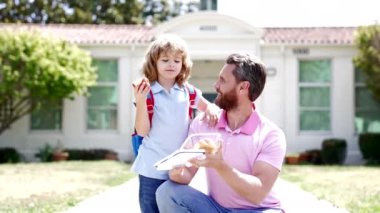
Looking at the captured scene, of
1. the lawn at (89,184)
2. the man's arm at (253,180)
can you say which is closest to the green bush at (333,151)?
the lawn at (89,184)

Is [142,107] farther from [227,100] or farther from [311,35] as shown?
[311,35]

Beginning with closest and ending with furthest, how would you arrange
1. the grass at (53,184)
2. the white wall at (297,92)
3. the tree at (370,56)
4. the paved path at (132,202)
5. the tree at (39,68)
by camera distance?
the paved path at (132,202)
the grass at (53,184)
the tree at (370,56)
the tree at (39,68)
the white wall at (297,92)

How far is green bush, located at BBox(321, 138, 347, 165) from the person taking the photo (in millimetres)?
17844

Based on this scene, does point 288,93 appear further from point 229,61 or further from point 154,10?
point 154,10

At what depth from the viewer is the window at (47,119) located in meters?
19.7

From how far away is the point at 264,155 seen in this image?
10.9ft

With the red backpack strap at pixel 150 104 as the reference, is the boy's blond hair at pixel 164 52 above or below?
above

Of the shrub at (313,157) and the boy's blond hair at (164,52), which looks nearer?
the boy's blond hair at (164,52)

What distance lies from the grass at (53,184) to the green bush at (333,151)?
6.00 m

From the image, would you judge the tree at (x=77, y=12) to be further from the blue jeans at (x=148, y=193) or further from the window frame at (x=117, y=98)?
the blue jeans at (x=148, y=193)

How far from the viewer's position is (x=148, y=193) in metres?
3.86

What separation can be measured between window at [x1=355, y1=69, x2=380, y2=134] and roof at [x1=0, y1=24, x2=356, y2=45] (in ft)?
4.83

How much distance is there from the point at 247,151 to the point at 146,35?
1629 cm

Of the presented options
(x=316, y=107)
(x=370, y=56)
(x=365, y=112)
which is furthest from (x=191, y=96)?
(x=365, y=112)
